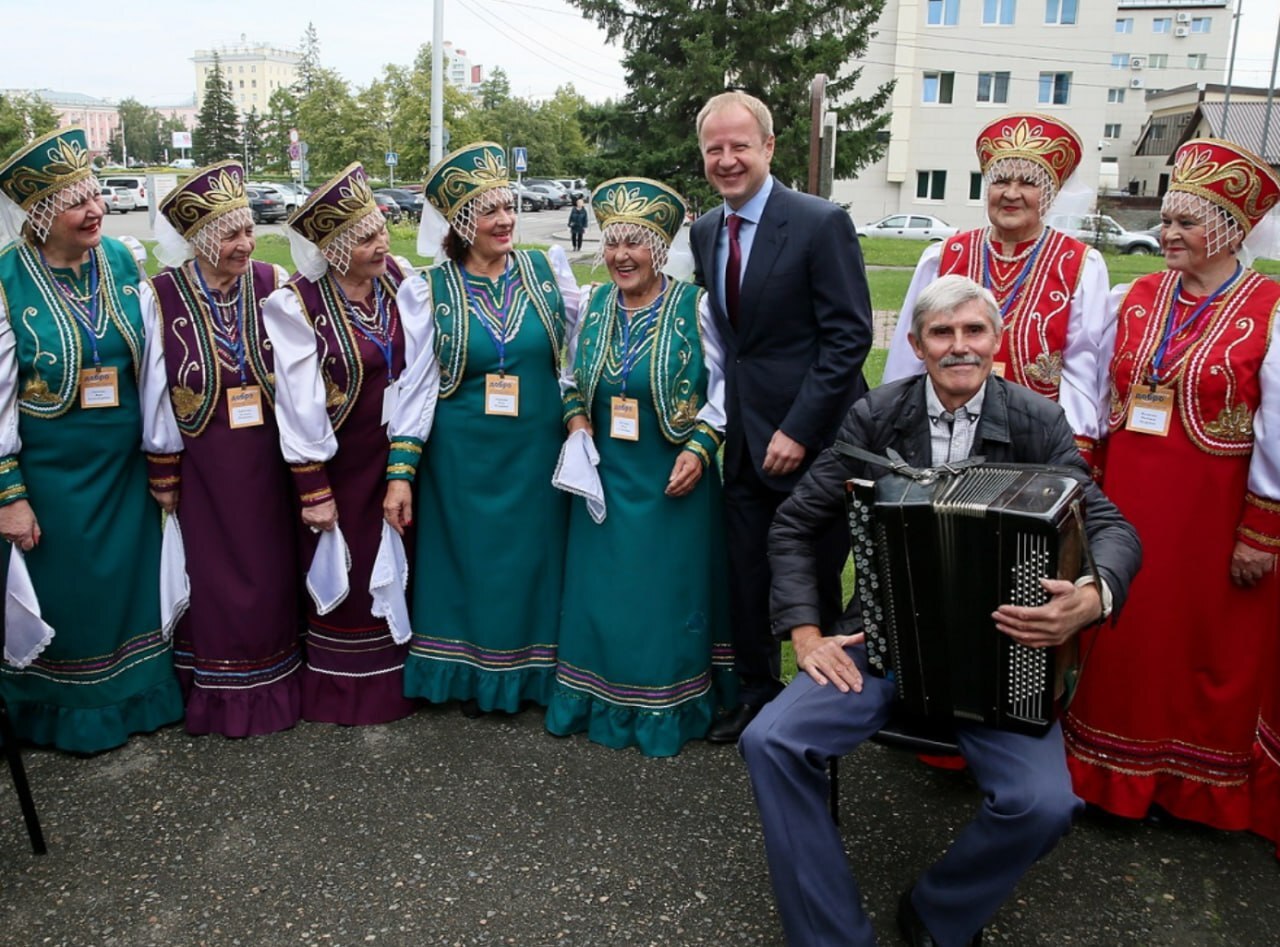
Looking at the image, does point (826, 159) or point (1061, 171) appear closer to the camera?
point (1061, 171)

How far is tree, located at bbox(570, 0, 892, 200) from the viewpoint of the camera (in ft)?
68.3

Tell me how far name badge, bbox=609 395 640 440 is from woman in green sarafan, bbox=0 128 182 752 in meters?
1.60

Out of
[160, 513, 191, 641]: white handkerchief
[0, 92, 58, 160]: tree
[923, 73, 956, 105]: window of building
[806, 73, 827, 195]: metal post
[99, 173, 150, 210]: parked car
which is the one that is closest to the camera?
[160, 513, 191, 641]: white handkerchief

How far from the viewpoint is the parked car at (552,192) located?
47.8 metres

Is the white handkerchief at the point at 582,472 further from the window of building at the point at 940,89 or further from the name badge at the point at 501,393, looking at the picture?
the window of building at the point at 940,89

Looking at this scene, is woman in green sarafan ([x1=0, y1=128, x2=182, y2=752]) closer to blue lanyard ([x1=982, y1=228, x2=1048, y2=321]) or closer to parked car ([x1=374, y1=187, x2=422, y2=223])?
blue lanyard ([x1=982, y1=228, x2=1048, y2=321])

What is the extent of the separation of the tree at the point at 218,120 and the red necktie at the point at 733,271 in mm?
79485

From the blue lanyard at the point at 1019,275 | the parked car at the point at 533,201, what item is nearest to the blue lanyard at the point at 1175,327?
the blue lanyard at the point at 1019,275

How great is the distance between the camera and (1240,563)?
3.12m

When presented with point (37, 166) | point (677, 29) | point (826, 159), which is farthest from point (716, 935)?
point (677, 29)

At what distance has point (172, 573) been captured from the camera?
391cm

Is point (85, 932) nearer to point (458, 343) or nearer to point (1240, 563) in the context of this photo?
point (458, 343)

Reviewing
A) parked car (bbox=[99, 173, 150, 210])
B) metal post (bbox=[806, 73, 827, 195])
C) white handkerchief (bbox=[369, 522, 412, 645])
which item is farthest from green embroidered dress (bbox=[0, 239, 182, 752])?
parked car (bbox=[99, 173, 150, 210])

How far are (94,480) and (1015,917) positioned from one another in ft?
10.9
